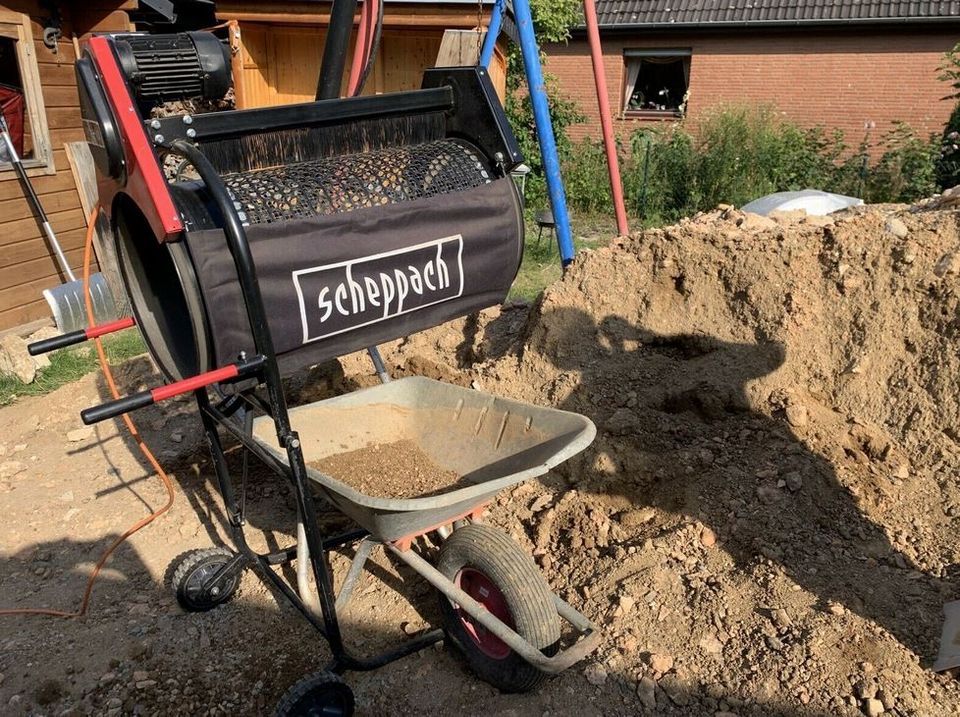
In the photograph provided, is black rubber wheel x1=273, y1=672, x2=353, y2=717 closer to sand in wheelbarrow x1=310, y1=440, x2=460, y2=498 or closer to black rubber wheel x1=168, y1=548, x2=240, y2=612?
sand in wheelbarrow x1=310, y1=440, x2=460, y2=498

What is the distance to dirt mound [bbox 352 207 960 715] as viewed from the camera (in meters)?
2.44

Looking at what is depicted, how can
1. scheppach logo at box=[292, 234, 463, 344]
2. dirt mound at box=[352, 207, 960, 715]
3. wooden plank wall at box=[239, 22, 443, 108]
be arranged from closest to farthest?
scheppach logo at box=[292, 234, 463, 344] → dirt mound at box=[352, 207, 960, 715] → wooden plank wall at box=[239, 22, 443, 108]

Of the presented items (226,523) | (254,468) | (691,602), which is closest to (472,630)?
(691,602)

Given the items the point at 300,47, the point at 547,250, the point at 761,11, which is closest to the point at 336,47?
the point at 547,250

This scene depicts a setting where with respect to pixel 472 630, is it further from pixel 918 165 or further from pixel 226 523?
pixel 918 165

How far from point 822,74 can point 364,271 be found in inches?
531

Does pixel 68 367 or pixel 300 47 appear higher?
pixel 300 47

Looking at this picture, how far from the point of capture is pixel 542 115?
474 centimetres

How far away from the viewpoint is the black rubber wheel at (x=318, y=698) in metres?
2.25

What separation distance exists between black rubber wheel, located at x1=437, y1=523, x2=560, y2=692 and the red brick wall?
12.9m

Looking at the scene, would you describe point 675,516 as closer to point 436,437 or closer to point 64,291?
point 436,437

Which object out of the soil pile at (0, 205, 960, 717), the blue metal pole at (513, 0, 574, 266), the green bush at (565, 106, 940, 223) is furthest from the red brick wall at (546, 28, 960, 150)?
the soil pile at (0, 205, 960, 717)

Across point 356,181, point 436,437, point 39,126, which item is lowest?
point 436,437

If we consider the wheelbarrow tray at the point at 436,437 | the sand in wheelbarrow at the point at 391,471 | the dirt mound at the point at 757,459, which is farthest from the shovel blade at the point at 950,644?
the sand in wheelbarrow at the point at 391,471
